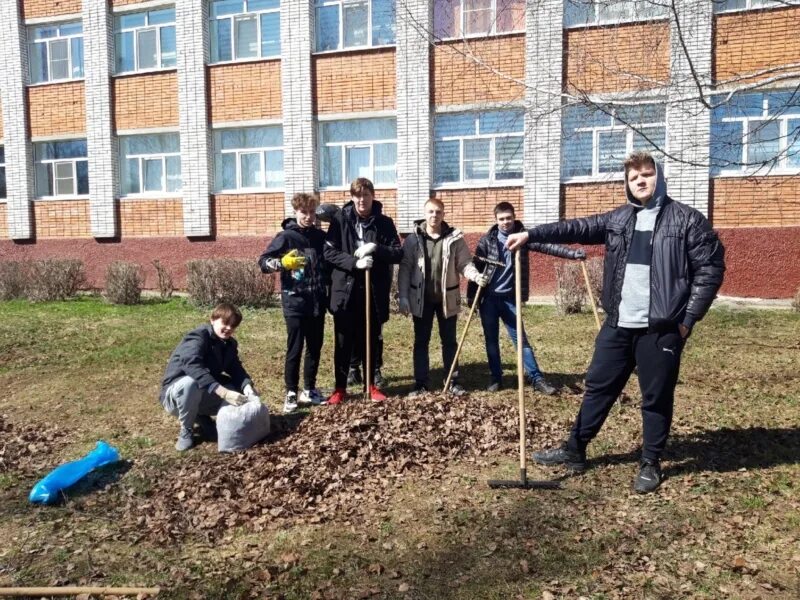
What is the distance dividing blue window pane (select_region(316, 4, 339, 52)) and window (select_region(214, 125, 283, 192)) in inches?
83.3

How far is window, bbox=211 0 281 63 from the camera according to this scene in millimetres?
15094

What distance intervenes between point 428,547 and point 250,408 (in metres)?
1.93

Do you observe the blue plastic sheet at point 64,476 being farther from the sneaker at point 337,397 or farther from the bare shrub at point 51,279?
the bare shrub at point 51,279

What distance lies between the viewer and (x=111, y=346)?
29.6 feet

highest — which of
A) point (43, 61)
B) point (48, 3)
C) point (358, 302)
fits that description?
point (48, 3)

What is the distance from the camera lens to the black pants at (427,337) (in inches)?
232

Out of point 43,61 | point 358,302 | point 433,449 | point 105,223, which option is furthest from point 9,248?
point 433,449

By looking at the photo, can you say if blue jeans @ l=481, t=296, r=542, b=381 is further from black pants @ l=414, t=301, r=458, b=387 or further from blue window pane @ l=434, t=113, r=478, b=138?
blue window pane @ l=434, t=113, r=478, b=138

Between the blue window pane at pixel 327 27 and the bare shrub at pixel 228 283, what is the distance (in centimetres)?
560

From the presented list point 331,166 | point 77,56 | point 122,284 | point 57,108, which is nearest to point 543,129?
point 331,166

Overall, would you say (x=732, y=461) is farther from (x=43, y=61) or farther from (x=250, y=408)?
(x=43, y=61)

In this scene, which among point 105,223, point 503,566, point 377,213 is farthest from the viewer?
point 105,223

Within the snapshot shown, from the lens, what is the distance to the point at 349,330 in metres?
5.83

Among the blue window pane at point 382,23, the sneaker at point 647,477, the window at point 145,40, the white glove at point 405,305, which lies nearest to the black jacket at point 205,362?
the white glove at point 405,305
